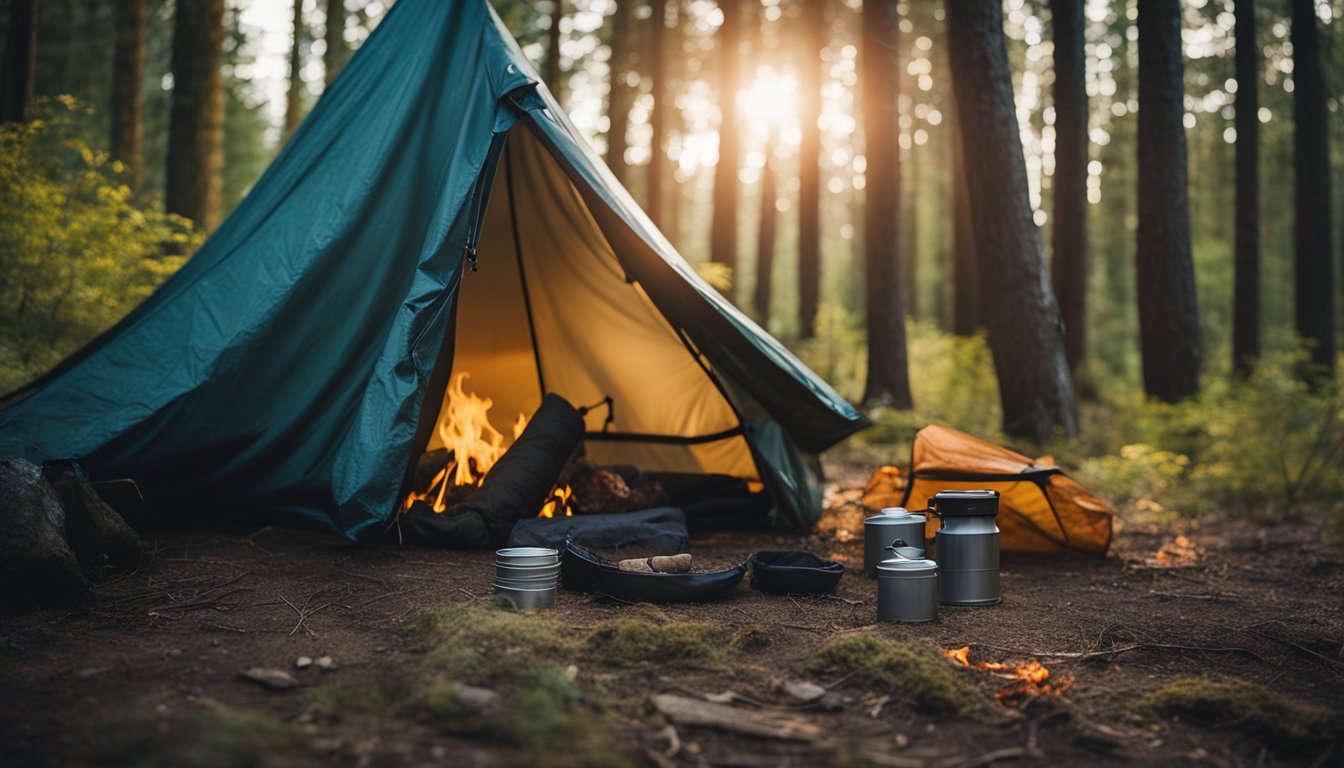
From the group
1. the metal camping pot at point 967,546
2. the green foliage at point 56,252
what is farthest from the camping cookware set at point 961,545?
the green foliage at point 56,252

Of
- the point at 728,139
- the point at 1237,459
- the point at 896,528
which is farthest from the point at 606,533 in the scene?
the point at 728,139

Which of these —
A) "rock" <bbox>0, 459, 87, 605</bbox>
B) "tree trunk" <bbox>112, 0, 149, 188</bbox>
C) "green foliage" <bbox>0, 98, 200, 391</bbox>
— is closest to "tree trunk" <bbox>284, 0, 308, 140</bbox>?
"tree trunk" <bbox>112, 0, 149, 188</bbox>

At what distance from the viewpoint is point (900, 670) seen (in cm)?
288

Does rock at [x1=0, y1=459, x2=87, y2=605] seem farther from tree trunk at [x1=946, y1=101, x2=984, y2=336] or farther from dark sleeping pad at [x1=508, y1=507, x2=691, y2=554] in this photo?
tree trunk at [x1=946, y1=101, x2=984, y2=336]

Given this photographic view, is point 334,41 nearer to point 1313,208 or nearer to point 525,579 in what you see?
point 525,579

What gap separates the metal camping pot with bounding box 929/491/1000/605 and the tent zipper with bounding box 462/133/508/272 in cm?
240

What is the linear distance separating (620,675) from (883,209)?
321 inches

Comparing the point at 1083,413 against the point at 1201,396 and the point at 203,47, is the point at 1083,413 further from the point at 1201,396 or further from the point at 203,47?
the point at 203,47

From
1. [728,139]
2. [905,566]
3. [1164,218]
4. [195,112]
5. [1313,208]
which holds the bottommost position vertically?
[905,566]

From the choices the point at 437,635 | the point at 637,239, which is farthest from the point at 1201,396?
the point at 437,635

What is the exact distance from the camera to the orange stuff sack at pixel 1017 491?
15.9 feet

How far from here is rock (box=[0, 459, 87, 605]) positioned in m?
3.41

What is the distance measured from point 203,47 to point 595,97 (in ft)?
28.2

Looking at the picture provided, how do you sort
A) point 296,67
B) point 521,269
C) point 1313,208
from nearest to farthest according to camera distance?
point 521,269
point 1313,208
point 296,67
